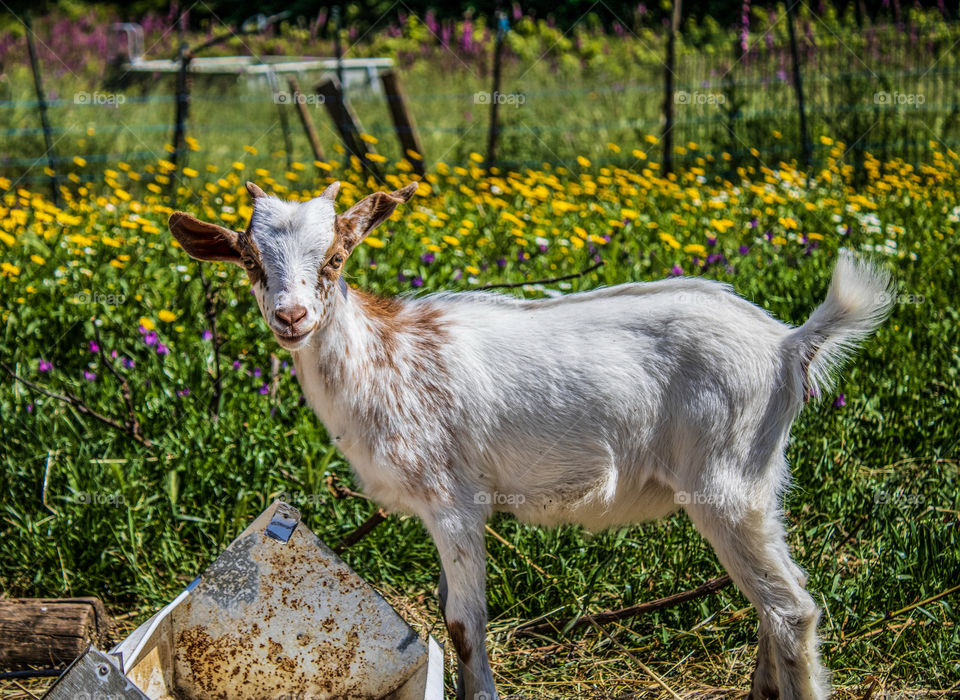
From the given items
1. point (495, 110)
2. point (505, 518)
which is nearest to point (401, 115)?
point (495, 110)

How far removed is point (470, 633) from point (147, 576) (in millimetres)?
1467

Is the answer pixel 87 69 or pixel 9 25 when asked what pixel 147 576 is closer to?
pixel 87 69

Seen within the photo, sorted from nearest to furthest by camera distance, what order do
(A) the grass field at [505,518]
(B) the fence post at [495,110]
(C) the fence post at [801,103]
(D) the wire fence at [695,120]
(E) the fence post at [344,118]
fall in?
(A) the grass field at [505,518], (E) the fence post at [344,118], (B) the fence post at [495,110], (C) the fence post at [801,103], (D) the wire fence at [695,120]

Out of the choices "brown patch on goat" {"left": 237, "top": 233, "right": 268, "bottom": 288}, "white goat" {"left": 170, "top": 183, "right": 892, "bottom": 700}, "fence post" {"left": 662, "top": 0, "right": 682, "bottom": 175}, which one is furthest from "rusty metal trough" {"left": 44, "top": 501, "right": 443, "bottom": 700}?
"fence post" {"left": 662, "top": 0, "right": 682, "bottom": 175}

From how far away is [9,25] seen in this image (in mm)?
20156

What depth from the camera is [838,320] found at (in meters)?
2.94

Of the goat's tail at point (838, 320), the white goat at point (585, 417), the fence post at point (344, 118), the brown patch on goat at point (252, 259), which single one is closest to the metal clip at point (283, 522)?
the white goat at point (585, 417)

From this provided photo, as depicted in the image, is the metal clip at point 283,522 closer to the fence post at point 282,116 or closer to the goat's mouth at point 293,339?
the goat's mouth at point 293,339

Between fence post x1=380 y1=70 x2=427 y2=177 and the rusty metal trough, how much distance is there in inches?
220

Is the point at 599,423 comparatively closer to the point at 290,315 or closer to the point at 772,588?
the point at 772,588

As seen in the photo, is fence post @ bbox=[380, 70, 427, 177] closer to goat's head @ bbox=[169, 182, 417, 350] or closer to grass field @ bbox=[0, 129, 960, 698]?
grass field @ bbox=[0, 129, 960, 698]

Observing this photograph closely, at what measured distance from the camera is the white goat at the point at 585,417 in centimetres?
283

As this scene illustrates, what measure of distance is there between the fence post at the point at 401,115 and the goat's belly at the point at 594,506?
18.0 feet

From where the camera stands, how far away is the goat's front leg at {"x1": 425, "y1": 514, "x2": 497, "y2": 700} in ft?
9.18
